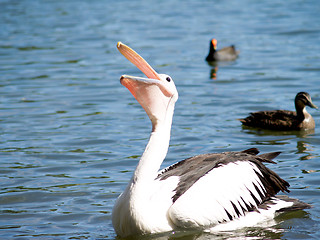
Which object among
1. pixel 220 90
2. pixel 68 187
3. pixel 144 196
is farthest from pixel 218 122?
pixel 144 196

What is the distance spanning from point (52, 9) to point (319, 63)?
9.65 meters

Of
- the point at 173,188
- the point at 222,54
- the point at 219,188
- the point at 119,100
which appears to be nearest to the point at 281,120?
the point at 119,100

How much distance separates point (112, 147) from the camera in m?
7.27

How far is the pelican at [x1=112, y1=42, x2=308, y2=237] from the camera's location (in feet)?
14.6

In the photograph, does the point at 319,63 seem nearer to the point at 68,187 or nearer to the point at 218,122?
the point at 218,122

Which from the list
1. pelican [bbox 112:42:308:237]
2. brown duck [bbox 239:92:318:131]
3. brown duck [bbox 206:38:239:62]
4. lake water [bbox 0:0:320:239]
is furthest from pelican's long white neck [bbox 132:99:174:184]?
brown duck [bbox 206:38:239:62]

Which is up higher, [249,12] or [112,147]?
[249,12]

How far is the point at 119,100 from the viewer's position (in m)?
9.55

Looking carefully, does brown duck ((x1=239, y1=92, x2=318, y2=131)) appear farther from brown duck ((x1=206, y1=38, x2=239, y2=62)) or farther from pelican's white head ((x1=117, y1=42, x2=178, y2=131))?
brown duck ((x1=206, y1=38, x2=239, y2=62))

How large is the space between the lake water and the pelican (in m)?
0.15

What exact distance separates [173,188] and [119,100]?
501cm

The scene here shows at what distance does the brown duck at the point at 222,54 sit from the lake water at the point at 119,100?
0.61 ft

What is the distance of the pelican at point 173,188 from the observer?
4453 millimetres

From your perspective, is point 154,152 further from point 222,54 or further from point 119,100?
point 222,54
